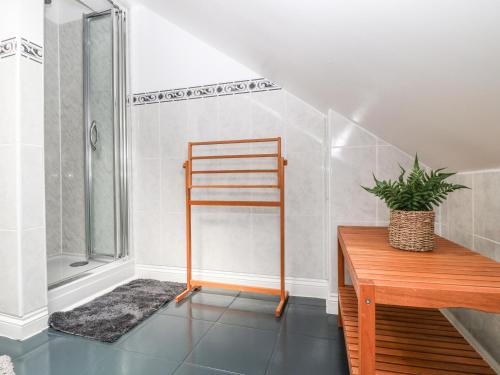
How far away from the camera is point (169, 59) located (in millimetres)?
1985

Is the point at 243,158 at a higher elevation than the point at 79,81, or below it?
below

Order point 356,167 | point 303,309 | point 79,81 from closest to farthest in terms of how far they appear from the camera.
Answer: point 356,167, point 303,309, point 79,81

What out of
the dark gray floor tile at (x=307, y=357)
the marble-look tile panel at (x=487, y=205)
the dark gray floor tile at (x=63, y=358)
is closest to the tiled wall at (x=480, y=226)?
the marble-look tile panel at (x=487, y=205)

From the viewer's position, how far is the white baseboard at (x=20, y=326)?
4.17ft

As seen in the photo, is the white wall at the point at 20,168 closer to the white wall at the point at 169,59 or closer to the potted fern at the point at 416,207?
the white wall at the point at 169,59

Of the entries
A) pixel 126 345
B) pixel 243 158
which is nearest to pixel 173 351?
pixel 126 345

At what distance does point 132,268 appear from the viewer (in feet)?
6.73

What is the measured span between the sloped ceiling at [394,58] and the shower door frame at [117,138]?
0.91m

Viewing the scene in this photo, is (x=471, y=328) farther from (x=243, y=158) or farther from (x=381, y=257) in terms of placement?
(x=243, y=158)

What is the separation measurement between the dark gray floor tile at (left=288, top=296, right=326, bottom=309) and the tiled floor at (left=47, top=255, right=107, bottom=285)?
1.32 metres

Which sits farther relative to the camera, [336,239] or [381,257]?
[336,239]

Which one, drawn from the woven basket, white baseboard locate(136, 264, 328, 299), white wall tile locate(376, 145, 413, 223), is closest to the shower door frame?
white baseboard locate(136, 264, 328, 299)

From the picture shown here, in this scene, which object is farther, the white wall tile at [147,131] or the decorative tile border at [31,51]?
the white wall tile at [147,131]

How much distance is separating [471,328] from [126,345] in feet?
4.66
